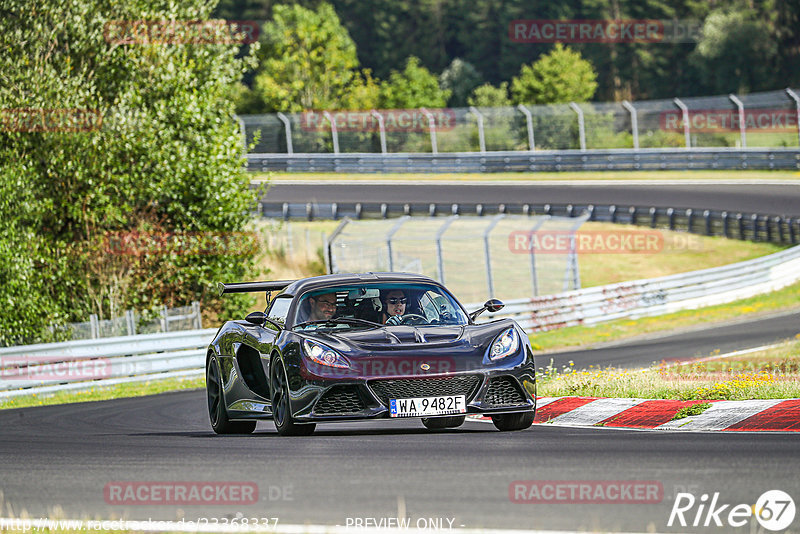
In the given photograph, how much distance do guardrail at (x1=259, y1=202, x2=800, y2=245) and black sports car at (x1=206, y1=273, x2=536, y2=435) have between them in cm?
2734

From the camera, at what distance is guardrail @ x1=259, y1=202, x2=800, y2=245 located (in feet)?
119

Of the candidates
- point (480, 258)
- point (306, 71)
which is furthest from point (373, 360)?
point (306, 71)

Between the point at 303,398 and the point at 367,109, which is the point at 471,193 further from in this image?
the point at 303,398

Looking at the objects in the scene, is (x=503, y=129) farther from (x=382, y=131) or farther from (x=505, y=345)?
(x=505, y=345)

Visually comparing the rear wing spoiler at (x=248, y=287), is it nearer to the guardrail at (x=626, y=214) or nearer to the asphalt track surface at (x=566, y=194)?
the guardrail at (x=626, y=214)

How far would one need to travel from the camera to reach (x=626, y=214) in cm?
3800

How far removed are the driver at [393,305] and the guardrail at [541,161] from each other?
36.5 meters

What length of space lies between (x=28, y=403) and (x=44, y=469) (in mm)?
11477

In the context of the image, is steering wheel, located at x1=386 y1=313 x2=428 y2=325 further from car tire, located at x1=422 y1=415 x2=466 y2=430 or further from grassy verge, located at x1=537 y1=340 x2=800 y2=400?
grassy verge, located at x1=537 y1=340 x2=800 y2=400

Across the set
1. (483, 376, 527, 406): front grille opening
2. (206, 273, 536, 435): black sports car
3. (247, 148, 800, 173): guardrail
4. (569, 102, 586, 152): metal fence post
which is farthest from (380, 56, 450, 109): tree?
(483, 376, 527, 406): front grille opening

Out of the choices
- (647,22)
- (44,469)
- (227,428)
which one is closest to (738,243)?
(227,428)

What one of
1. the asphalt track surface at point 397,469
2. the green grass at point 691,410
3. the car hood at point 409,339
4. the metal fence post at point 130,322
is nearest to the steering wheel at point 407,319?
the car hood at point 409,339

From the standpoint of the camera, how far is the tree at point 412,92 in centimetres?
7838

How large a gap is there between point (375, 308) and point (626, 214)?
2892 cm
